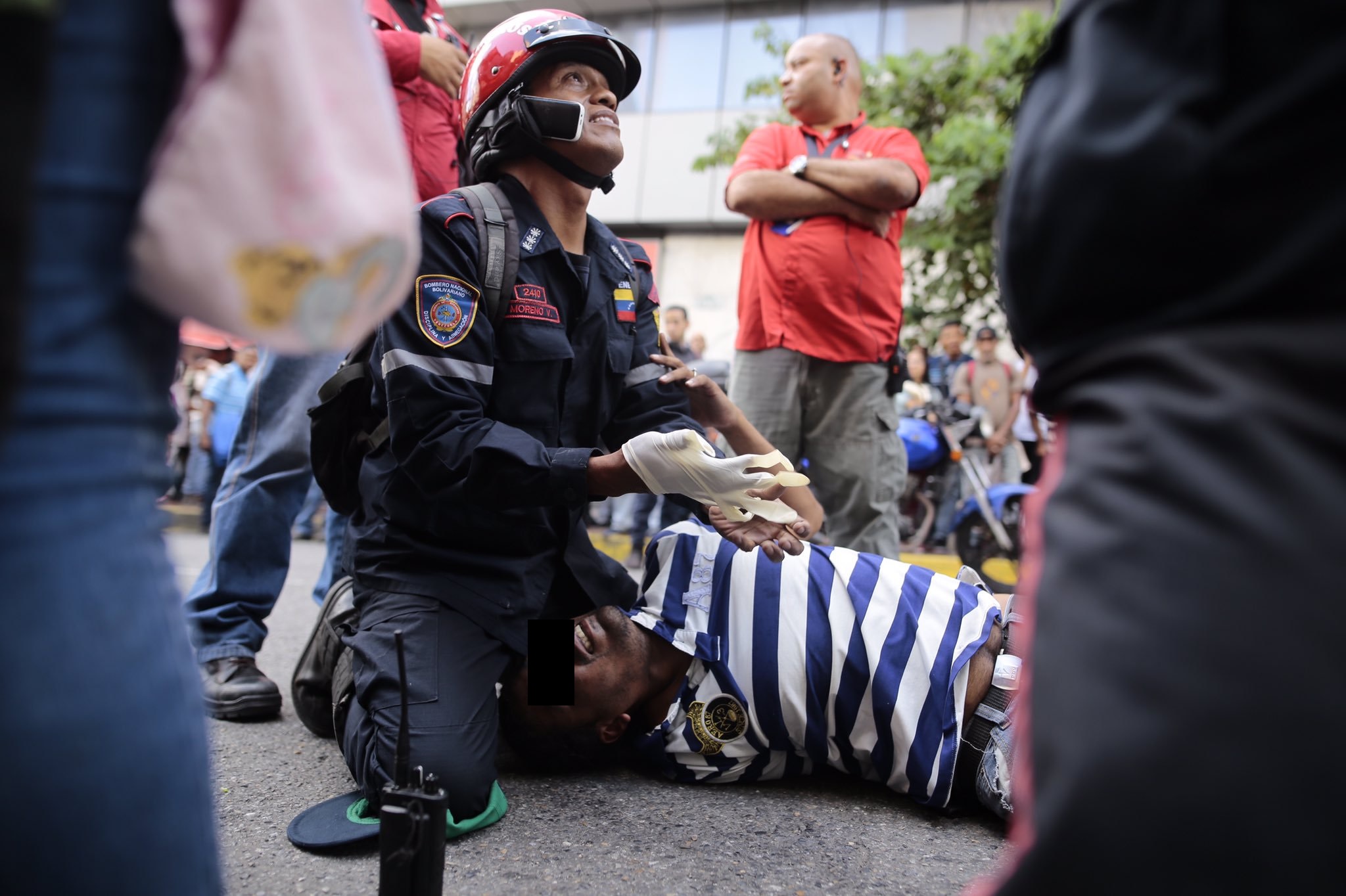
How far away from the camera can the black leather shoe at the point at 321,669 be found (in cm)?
247

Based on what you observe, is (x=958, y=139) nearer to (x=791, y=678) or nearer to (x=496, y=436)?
(x=791, y=678)

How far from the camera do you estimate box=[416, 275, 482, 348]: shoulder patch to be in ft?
7.09

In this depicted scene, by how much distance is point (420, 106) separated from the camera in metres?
3.03

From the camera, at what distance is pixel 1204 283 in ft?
2.40

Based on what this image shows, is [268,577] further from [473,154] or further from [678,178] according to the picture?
[678,178]

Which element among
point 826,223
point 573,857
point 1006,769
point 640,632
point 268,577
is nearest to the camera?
point 573,857

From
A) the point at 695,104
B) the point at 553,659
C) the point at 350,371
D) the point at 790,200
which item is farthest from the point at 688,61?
the point at 553,659

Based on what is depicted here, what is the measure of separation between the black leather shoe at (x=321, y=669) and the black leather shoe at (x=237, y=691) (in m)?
0.13

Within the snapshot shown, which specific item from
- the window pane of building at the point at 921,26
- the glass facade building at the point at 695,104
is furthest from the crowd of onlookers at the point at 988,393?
the window pane of building at the point at 921,26

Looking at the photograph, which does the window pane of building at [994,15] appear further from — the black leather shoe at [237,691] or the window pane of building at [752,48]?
the black leather shoe at [237,691]

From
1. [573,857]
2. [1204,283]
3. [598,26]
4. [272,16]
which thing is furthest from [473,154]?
[1204,283]

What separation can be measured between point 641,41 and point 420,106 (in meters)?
13.8

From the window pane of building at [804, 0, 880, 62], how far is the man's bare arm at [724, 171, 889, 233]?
11.7 metres

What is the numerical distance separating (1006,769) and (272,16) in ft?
6.67
